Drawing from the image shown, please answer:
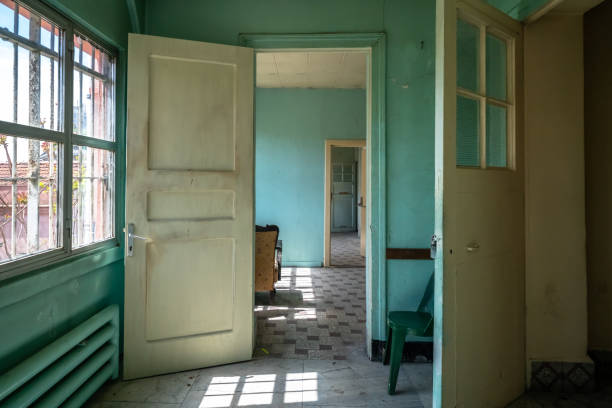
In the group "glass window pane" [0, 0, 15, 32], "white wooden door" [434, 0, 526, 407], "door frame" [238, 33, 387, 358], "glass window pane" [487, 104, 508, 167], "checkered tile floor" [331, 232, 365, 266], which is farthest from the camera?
"checkered tile floor" [331, 232, 365, 266]

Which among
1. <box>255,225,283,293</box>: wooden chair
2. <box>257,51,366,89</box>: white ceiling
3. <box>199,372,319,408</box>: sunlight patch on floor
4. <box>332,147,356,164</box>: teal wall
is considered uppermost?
<box>257,51,366,89</box>: white ceiling

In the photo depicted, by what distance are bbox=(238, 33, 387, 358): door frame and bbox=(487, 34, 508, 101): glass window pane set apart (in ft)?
2.81

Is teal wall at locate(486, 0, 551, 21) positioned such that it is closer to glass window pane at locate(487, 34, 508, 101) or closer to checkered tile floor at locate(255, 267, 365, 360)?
glass window pane at locate(487, 34, 508, 101)

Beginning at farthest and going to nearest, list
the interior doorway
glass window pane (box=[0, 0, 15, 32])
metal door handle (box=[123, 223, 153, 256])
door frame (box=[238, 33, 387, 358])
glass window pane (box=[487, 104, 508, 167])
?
the interior doorway, door frame (box=[238, 33, 387, 358]), metal door handle (box=[123, 223, 153, 256]), glass window pane (box=[487, 104, 508, 167]), glass window pane (box=[0, 0, 15, 32])

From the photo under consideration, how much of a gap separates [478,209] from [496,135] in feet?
1.66

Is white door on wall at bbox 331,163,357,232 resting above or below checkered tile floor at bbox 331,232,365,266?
above

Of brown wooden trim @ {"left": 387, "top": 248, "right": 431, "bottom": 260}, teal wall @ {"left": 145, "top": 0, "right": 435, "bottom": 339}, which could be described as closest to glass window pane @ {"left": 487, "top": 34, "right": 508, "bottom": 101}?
teal wall @ {"left": 145, "top": 0, "right": 435, "bottom": 339}

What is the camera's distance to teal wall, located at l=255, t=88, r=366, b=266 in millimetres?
6426

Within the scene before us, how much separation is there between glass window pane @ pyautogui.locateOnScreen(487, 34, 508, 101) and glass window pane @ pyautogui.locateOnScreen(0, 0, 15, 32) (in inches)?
94.5

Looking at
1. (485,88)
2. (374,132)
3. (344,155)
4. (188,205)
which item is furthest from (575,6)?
(344,155)

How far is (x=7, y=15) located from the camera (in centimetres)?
170

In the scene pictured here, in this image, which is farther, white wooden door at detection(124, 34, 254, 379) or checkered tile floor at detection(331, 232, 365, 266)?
checkered tile floor at detection(331, 232, 365, 266)

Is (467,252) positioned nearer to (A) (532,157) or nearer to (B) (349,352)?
(A) (532,157)

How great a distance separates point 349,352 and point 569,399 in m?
1.45
